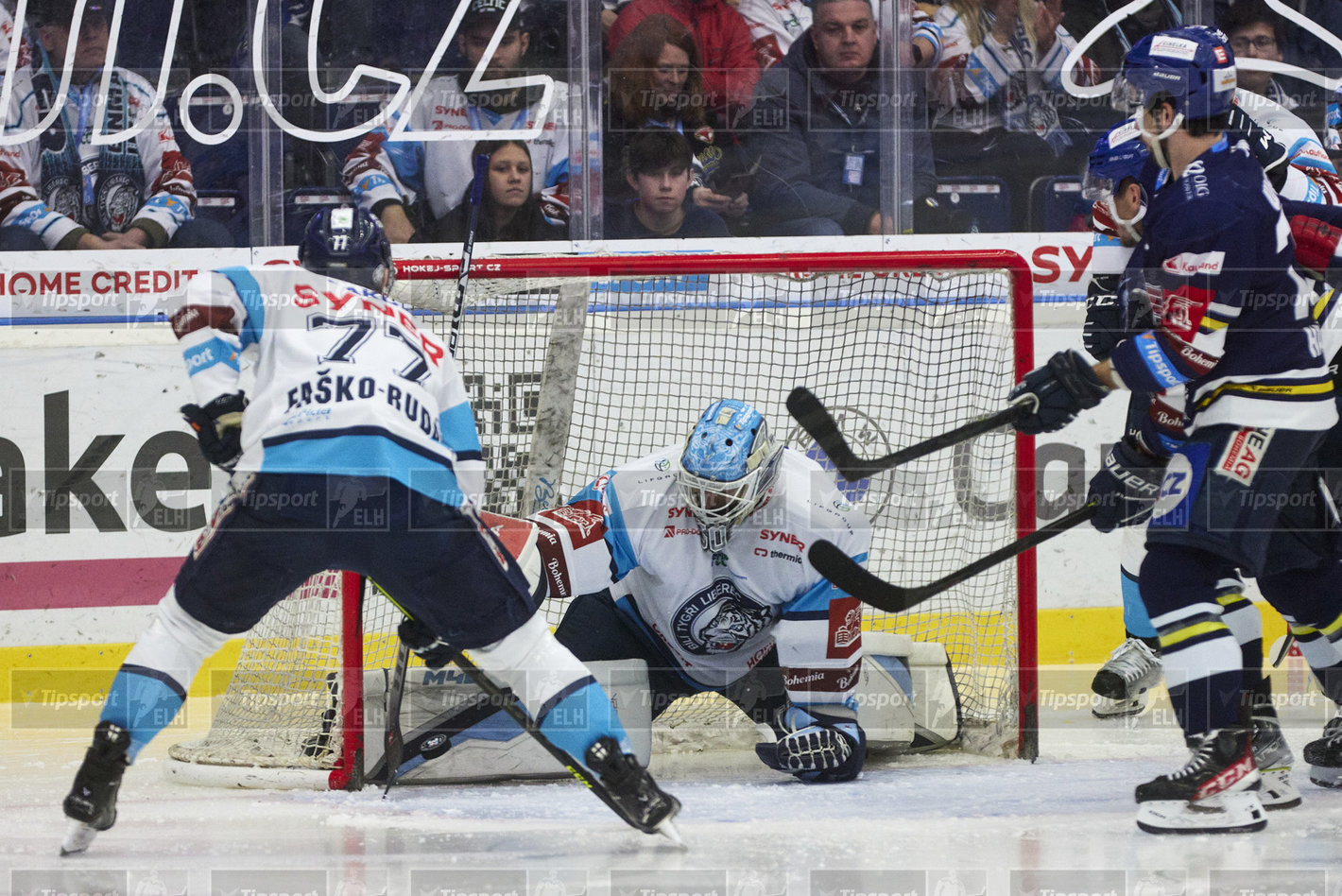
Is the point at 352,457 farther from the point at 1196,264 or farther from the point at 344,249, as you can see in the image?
the point at 1196,264

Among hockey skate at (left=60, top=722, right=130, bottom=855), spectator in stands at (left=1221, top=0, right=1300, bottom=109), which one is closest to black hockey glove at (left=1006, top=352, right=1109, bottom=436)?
hockey skate at (left=60, top=722, right=130, bottom=855)

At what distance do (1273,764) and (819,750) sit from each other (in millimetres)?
972

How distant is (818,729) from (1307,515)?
1115 millimetres

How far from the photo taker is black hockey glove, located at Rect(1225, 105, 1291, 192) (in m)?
2.88

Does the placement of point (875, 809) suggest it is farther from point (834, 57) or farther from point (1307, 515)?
point (834, 57)

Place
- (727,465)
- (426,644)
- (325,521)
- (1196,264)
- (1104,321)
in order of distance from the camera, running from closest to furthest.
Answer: (325,521) → (1196,264) → (426,644) → (727,465) → (1104,321)

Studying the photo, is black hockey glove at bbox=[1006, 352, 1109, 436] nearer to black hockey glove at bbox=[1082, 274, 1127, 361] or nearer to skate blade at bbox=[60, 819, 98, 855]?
black hockey glove at bbox=[1082, 274, 1127, 361]

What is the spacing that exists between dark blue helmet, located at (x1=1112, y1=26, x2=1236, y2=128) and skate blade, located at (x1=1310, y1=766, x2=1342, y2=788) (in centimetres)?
145

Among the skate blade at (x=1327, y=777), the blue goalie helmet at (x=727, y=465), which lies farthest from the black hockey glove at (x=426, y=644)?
the skate blade at (x=1327, y=777)

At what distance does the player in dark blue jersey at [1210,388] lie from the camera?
8.82 ft

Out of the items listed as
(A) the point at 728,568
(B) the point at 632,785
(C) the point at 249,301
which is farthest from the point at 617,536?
(C) the point at 249,301

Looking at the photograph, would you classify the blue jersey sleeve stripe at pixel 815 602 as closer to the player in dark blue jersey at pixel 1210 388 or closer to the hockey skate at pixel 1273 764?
the player in dark blue jersey at pixel 1210 388

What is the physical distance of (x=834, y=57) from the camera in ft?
15.6

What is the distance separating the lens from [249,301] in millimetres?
2641
